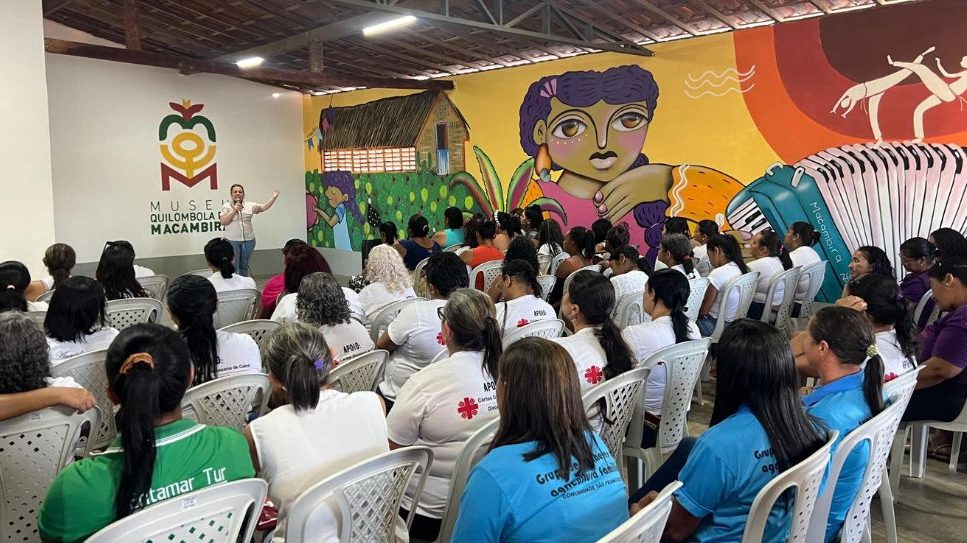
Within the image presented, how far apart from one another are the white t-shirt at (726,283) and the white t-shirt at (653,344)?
1.97 meters

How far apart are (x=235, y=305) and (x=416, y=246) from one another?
7.17 ft

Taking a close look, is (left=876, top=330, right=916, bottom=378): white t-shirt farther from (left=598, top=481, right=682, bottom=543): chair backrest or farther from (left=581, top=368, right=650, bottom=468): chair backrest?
(left=598, top=481, right=682, bottom=543): chair backrest

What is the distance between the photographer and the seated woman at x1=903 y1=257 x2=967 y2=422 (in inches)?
133

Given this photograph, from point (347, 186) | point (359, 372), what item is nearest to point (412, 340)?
point (359, 372)

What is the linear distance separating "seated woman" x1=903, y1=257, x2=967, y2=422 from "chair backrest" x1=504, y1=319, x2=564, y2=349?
5.66 ft

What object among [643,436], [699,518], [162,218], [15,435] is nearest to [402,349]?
[643,436]

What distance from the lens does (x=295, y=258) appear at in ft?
14.7

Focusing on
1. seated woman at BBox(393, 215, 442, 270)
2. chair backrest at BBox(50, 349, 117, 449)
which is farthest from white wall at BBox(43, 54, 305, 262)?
chair backrest at BBox(50, 349, 117, 449)

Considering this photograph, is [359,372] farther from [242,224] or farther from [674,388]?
[242,224]

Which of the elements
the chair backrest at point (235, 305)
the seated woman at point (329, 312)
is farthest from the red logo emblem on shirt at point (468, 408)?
the chair backrest at point (235, 305)

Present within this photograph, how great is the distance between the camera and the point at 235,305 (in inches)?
199

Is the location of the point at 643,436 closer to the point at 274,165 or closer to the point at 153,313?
the point at 153,313

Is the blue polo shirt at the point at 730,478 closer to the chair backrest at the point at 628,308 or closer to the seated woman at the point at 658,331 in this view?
the seated woman at the point at 658,331

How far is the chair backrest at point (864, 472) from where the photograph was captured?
1.96 m
